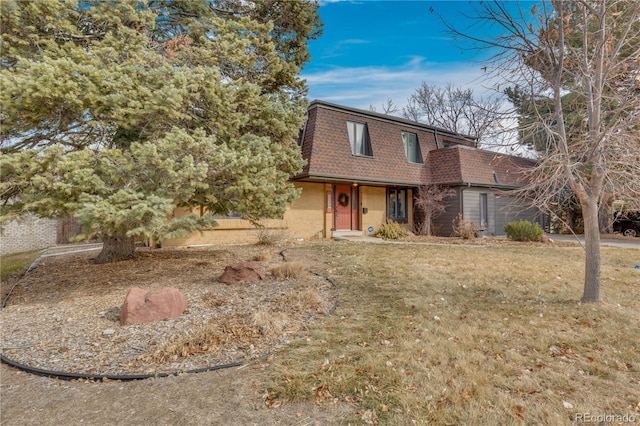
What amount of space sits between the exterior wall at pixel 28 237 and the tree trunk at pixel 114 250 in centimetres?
813

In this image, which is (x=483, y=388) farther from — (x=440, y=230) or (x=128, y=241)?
(x=440, y=230)

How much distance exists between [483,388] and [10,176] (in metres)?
6.36

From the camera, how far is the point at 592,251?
4.56 meters

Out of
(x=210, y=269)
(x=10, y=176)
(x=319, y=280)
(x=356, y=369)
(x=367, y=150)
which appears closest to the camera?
(x=356, y=369)

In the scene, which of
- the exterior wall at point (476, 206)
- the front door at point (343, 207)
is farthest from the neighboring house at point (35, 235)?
the exterior wall at point (476, 206)

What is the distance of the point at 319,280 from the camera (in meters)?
6.19

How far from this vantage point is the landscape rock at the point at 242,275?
591cm

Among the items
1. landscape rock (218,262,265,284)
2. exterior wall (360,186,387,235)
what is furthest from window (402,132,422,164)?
landscape rock (218,262,265,284)

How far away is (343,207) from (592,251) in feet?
33.8

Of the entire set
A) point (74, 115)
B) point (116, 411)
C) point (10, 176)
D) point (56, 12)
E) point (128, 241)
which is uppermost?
point (56, 12)

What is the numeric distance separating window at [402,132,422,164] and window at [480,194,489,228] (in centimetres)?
358

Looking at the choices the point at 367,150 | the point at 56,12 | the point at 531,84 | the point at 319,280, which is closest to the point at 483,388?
the point at 319,280

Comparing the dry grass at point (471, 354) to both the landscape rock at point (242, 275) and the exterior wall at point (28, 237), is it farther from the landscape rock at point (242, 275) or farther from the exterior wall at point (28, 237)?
the exterior wall at point (28, 237)

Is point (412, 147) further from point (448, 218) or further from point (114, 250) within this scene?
point (114, 250)
